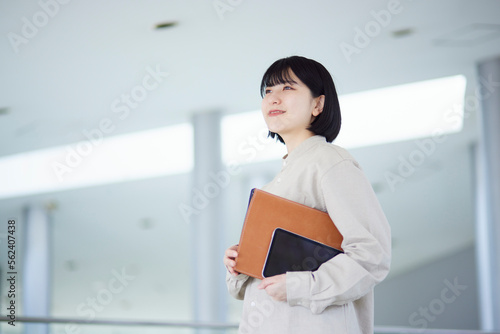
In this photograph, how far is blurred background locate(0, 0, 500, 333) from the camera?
6.21 metres

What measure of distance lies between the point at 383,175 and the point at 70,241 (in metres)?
8.20

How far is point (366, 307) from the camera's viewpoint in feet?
5.49

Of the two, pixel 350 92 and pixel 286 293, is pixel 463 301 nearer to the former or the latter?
pixel 350 92

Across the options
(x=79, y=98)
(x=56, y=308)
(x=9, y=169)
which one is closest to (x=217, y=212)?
(x=79, y=98)

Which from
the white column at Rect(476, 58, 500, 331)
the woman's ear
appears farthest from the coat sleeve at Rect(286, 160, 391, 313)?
the white column at Rect(476, 58, 500, 331)

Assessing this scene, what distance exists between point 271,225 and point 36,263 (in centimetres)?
1235

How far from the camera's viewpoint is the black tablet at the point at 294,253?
158 centimetres

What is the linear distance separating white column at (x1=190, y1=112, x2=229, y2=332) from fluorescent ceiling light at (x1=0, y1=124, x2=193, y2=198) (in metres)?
1.86

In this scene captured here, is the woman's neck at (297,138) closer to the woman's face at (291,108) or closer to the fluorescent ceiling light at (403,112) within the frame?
the woman's face at (291,108)

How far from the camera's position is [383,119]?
10.5 meters

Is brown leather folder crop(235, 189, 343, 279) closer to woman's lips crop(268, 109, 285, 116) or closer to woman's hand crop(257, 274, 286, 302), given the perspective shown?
woman's hand crop(257, 274, 286, 302)

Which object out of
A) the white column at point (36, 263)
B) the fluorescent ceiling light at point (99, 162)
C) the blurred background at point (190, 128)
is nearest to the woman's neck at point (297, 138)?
the blurred background at point (190, 128)

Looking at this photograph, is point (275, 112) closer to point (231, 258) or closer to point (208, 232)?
point (231, 258)

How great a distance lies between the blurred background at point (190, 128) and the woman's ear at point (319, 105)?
10.3 feet
